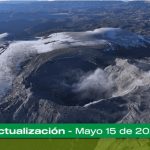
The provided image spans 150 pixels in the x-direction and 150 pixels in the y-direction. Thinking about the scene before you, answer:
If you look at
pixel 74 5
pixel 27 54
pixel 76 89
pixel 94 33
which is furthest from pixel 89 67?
pixel 74 5

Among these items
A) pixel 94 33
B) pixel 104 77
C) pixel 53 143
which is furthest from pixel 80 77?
pixel 94 33

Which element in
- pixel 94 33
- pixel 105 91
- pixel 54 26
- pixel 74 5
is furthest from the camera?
pixel 74 5

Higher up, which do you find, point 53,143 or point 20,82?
point 53,143

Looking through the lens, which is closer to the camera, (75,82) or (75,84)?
(75,84)

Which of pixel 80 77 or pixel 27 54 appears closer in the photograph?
pixel 80 77

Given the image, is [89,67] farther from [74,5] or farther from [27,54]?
[74,5]

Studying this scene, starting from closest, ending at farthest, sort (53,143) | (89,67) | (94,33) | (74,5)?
(53,143) < (89,67) < (94,33) < (74,5)
